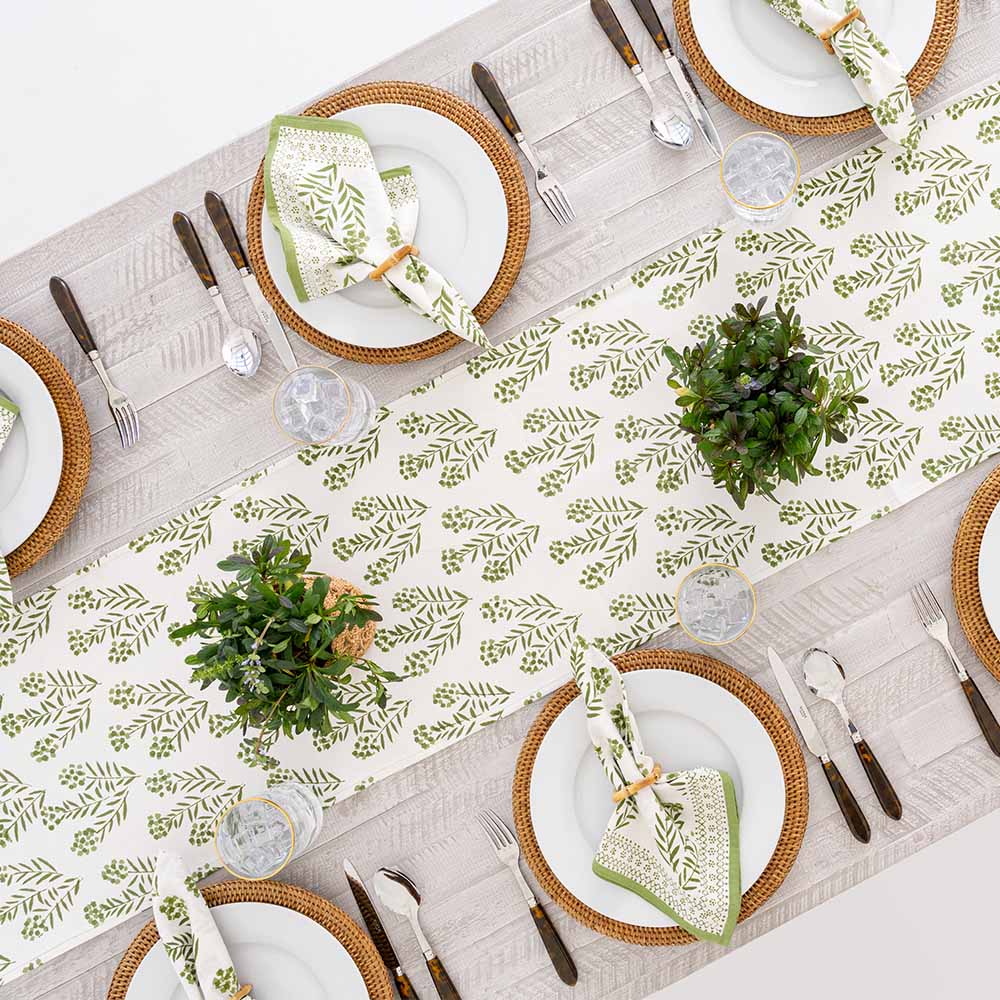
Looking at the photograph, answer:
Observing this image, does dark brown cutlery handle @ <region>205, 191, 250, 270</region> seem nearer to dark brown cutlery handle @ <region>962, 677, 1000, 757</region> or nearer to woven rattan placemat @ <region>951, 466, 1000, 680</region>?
woven rattan placemat @ <region>951, 466, 1000, 680</region>

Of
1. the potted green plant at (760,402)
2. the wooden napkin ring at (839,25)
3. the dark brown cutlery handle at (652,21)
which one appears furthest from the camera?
the dark brown cutlery handle at (652,21)

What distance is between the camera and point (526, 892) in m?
1.53

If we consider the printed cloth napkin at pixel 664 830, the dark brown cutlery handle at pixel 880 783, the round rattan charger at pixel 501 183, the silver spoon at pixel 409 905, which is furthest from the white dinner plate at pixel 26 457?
the dark brown cutlery handle at pixel 880 783

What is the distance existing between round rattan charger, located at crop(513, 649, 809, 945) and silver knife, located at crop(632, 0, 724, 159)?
85cm

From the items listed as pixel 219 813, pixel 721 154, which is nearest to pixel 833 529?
pixel 721 154

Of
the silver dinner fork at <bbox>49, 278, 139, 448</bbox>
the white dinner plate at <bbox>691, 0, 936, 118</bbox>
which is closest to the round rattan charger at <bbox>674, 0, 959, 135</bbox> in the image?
the white dinner plate at <bbox>691, 0, 936, 118</bbox>

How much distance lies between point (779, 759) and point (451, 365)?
0.84 meters

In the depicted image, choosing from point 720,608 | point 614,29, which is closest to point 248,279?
point 614,29

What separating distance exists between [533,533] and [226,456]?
0.55 meters

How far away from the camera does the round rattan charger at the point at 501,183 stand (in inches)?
58.7

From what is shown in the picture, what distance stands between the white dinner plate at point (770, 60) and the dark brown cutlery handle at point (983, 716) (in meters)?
0.96

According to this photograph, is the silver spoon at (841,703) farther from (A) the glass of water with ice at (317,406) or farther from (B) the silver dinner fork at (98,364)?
A: (B) the silver dinner fork at (98,364)

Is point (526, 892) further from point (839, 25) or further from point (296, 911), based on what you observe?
point (839, 25)

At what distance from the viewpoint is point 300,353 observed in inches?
61.7
